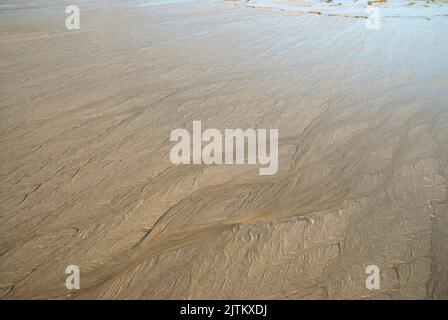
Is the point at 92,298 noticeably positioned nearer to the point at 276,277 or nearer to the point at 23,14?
the point at 276,277

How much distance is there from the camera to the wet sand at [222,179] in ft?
4.80

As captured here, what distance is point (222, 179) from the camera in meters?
2.08

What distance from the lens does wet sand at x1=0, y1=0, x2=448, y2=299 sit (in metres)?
1.46

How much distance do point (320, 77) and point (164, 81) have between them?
1.80 m

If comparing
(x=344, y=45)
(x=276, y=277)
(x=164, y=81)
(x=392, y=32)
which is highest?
(x=392, y=32)

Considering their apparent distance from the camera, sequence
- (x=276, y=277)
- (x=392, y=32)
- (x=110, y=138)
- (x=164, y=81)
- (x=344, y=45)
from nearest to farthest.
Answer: (x=276, y=277) < (x=110, y=138) < (x=164, y=81) < (x=344, y=45) < (x=392, y=32)

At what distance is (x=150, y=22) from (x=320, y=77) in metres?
3.74

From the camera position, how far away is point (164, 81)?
3.58m
